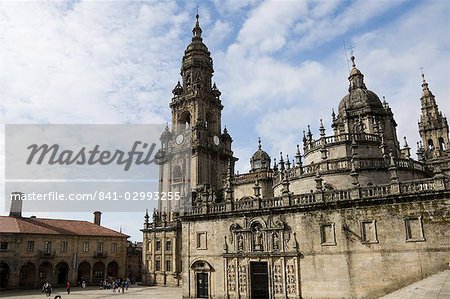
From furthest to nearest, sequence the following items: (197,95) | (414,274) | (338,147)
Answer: (197,95) < (338,147) < (414,274)

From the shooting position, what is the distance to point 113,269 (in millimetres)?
56125

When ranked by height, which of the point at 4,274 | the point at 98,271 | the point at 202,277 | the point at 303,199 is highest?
the point at 303,199

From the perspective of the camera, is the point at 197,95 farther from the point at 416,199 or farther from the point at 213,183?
the point at 416,199

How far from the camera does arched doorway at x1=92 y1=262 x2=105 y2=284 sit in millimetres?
53719

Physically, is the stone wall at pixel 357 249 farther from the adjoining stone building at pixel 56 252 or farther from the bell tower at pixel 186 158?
the adjoining stone building at pixel 56 252

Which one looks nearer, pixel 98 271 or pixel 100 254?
pixel 100 254

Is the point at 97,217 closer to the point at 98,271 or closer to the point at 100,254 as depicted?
the point at 100,254

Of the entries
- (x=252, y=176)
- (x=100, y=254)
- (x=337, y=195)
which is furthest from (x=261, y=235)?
(x=100, y=254)

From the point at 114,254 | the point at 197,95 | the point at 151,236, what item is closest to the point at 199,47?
the point at 197,95

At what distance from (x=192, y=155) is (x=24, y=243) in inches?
994

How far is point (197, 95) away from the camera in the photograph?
5419 centimetres

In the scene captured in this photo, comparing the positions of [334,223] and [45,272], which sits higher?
[334,223]

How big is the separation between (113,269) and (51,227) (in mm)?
12072

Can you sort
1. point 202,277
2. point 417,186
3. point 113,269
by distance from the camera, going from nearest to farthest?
point 417,186 < point 202,277 < point 113,269
